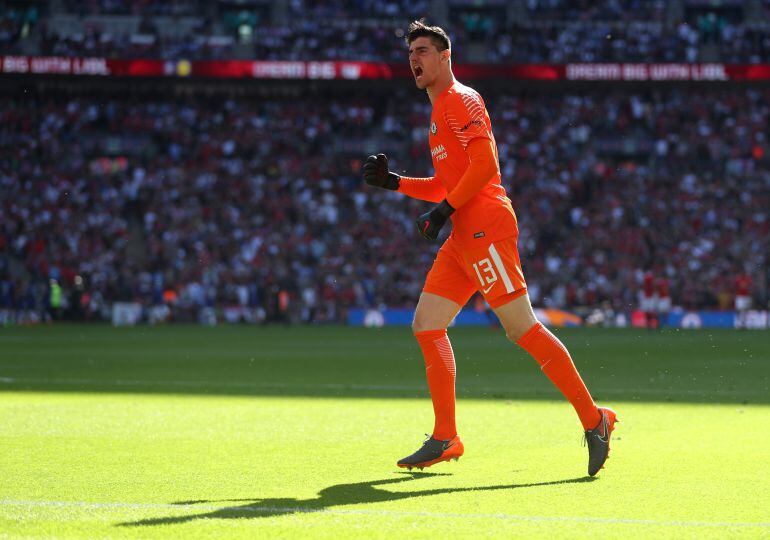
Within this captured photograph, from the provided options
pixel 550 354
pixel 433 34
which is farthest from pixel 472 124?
pixel 550 354

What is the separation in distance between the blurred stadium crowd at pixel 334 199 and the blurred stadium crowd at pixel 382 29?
1834mm

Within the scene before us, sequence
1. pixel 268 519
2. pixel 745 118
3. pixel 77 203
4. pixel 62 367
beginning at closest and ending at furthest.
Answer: pixel 268 519, pixel 62 367, pixel 77 203, pixel 745 118

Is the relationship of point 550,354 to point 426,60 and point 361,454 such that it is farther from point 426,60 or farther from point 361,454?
point 426,60

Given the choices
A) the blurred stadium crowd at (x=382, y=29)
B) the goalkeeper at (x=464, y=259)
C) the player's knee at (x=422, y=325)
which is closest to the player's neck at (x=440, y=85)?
the goalkeeper at (x=464, y=259)

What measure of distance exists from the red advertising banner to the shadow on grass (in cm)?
3463

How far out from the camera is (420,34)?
6832 mm

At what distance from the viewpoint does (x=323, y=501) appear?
541cm

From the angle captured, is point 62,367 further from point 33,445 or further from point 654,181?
point 654,181

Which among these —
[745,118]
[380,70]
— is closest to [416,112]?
[380,70]

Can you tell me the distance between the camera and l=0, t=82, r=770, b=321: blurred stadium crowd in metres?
35.5

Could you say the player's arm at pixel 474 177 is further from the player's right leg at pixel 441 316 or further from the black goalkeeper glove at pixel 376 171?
the black goalkeeper glove at pixel 376 171

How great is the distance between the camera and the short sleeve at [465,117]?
6.47 meters

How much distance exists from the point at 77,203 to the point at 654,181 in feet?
64.4

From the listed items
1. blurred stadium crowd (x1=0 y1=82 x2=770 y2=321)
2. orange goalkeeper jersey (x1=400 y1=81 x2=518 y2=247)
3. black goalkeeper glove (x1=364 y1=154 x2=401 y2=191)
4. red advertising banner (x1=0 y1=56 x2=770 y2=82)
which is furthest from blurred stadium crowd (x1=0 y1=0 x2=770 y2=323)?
orange goalkeeper jersey (x1=400 y1=81 x2=518 y2=247)
